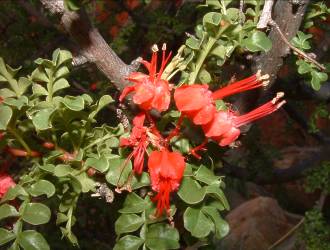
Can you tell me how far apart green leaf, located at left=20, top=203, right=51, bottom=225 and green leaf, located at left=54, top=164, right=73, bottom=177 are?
78 mm

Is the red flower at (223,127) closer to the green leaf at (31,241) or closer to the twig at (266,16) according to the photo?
the twig at (266,16)

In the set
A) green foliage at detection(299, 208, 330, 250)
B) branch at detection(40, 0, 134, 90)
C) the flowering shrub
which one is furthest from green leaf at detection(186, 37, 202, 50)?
green foliage at detection(299, 208, 330, 250)

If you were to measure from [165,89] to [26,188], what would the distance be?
298mm

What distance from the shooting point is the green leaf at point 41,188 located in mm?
752

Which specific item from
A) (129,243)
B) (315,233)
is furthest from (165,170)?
(315,233)

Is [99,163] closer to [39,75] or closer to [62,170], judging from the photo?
[62,170]

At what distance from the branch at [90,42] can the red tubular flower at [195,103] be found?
0.12m

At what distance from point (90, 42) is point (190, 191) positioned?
29 centimetres

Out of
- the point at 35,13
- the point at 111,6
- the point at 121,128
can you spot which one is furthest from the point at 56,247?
the point at 111,6

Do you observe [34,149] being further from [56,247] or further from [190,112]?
[56,247]

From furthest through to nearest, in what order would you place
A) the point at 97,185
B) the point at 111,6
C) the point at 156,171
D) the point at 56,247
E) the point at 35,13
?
the point at 111,6 → the point at 35,13 → the point at 56,247 → the point at 97,185 → the point at 156,171

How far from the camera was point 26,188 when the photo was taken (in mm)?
791

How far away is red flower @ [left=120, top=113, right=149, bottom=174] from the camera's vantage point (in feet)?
2.48

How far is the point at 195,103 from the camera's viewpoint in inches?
27.1
